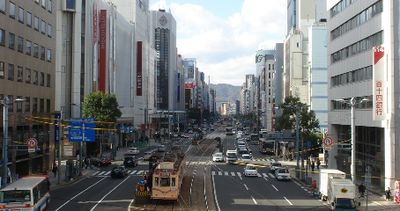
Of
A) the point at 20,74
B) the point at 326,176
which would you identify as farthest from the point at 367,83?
the point at 20,74

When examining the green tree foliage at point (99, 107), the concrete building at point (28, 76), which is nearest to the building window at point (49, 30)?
the concrete building at point (28, 76)

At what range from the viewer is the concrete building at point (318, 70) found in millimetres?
108250

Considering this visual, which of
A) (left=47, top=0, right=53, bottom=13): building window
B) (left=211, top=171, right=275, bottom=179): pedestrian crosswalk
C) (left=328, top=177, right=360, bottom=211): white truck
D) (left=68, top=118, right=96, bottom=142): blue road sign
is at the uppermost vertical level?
(left=47, top=0, right=53, bottom=13): building window

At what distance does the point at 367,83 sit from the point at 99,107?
161 ft

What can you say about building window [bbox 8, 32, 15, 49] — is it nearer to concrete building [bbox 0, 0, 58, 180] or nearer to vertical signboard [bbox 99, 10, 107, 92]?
concrete building [bbox 0, 0, 58, 180]

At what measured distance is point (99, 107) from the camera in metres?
91.9

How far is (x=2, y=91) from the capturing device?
5750 centimetres

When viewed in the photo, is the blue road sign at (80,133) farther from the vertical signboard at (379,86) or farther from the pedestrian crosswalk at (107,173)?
the vertical signboard at (379,86)

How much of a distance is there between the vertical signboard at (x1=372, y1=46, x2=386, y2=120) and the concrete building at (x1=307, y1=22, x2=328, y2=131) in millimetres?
60140

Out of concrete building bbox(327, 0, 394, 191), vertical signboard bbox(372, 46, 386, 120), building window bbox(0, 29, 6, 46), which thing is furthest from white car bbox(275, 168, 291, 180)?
building window bbox(0, 29, 6, 46)

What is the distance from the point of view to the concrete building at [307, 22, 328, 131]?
355 feet

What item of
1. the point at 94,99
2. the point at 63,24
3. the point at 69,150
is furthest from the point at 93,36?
the point at 69,150

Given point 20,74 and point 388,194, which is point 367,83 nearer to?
point 388,194

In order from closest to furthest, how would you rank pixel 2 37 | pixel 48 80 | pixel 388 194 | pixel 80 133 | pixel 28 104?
pixel 388 194
pixel 2 37
pixel 80 133
pixel 28 104
pixel 48 80
